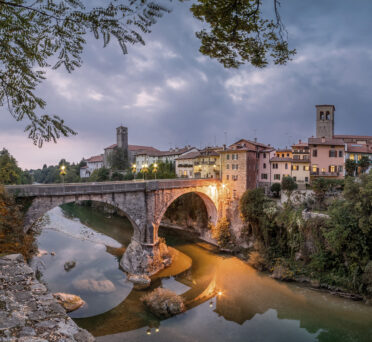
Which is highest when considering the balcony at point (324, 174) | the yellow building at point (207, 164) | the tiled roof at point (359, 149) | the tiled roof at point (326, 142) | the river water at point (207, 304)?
the tiled roof at point (326, 142)

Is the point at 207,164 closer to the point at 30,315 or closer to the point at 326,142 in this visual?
the point at 326,142

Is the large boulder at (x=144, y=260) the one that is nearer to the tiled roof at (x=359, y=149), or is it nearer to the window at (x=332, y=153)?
the window at (x=332, y=153)

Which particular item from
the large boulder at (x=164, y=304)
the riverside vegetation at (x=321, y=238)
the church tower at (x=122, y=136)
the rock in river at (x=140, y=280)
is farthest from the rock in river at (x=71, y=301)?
the church tower at (x=122, y=136)

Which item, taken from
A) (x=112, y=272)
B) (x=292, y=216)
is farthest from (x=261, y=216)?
(x=112, y=272)

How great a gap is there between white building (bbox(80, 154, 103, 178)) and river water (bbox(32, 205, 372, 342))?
51770 millimetres

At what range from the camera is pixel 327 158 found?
26359 millimetres

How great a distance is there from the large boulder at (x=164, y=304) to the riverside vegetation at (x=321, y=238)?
8013mm

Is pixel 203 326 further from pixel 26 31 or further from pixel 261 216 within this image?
pixel 26 31

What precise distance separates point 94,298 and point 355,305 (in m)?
15.8

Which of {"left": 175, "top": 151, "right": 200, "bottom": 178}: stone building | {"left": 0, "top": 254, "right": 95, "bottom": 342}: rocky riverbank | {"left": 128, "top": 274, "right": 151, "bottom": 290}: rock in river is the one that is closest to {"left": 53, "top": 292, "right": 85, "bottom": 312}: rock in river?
{"left": 128, "top": 274, "right": 151, "bottom": 290}: rock in river

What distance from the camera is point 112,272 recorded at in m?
18.2

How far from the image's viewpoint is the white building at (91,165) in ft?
235

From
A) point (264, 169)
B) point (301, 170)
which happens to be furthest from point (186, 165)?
point (301, 170)

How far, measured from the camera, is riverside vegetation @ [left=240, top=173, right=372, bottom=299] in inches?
564
